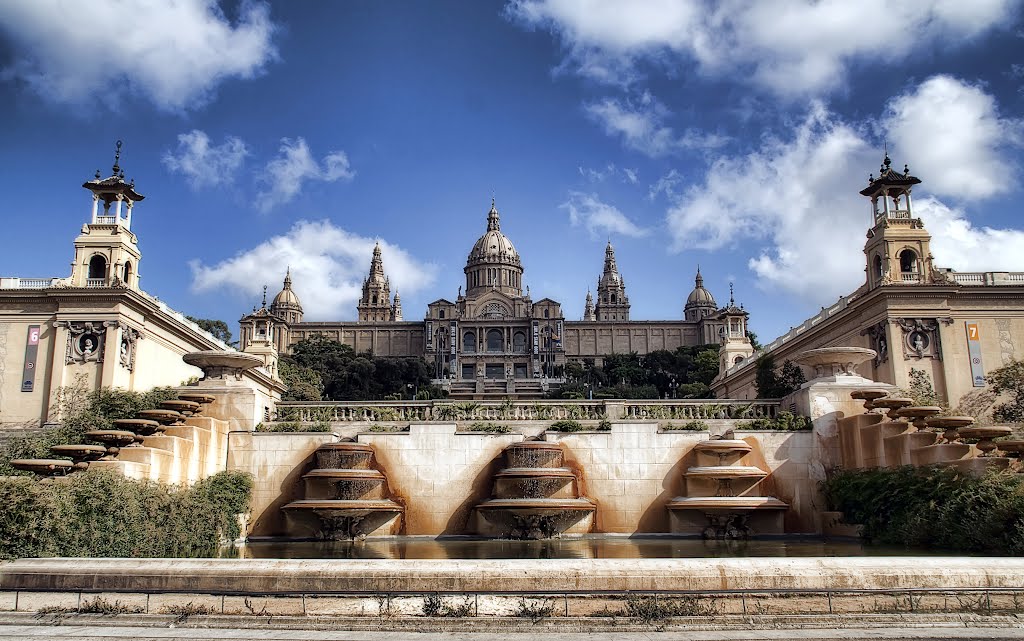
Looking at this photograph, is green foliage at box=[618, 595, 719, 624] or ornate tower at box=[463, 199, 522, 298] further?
ornate tower at box=[463, 199, 522, 298]

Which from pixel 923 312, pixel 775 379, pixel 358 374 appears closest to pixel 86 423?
pixel 775 379

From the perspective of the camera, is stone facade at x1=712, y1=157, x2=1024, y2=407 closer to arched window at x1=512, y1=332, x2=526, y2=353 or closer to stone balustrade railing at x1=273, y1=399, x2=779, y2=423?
stone balustrade railing at x1=273, y1=399, x2=779, y2=423

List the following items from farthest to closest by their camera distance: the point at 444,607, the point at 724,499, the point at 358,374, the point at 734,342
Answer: the point at 358,374, the point at 734,342, the point at 724,499, the point at 444,607

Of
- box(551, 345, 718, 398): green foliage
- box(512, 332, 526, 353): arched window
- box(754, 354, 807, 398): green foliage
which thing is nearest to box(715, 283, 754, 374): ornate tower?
box(754, 354, 807, 398): green foliage

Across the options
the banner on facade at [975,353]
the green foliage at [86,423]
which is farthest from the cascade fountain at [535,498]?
the banner on facade at [975,353]

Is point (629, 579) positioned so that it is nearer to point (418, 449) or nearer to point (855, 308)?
point (418, 449)

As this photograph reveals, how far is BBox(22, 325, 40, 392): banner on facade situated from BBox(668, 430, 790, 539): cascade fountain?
35679mm

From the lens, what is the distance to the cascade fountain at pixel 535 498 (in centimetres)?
2242

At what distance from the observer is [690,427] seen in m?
25.0

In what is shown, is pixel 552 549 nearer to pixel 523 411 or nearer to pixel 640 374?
pixel 523 411

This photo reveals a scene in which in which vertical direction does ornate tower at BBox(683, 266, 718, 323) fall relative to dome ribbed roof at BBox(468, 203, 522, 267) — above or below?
below

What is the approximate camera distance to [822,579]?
10.2 metres

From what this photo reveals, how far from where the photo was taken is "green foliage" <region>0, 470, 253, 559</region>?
49.1 ft

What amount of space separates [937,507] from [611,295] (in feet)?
500
